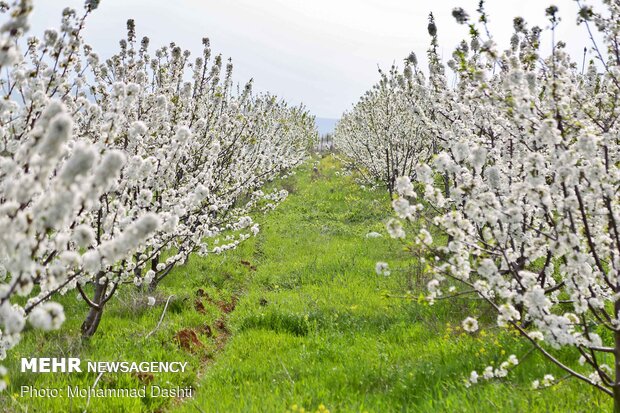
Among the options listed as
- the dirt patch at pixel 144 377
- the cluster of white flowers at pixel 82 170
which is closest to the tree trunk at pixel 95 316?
the cluster of white flowers at pixel 82 170

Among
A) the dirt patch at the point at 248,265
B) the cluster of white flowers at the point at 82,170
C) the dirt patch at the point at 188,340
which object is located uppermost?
the cluster of white flowers at the point at 82,170

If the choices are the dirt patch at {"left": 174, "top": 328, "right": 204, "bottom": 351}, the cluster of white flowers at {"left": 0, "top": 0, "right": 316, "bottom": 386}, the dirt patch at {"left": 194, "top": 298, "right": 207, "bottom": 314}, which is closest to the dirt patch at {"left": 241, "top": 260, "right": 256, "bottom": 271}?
the cluster of white flowers at {"left": 0, "top": 0, "right": 316, "bottom": 386}

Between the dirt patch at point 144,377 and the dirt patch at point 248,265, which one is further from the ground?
the dirt patch at point 248,265

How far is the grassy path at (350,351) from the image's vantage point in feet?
15.2

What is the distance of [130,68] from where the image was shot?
25.8 feet

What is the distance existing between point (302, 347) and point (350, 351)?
0.76 m

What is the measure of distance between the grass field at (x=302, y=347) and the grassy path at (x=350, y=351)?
2 cm

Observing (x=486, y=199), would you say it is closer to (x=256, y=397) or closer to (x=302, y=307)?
(x=256, y=397)

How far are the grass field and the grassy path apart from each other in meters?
0.02

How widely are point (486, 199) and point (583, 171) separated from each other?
748mm

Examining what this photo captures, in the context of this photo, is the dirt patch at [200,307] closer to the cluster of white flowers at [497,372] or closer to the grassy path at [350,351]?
the grassy path at [350,351]

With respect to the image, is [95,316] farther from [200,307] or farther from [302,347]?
[302,347]

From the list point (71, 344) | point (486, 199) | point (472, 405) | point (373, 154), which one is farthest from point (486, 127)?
point (373, 154)

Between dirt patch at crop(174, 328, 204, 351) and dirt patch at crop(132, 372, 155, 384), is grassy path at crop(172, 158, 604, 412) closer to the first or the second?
dirt patch at crop(174, 328, 204, 351)
